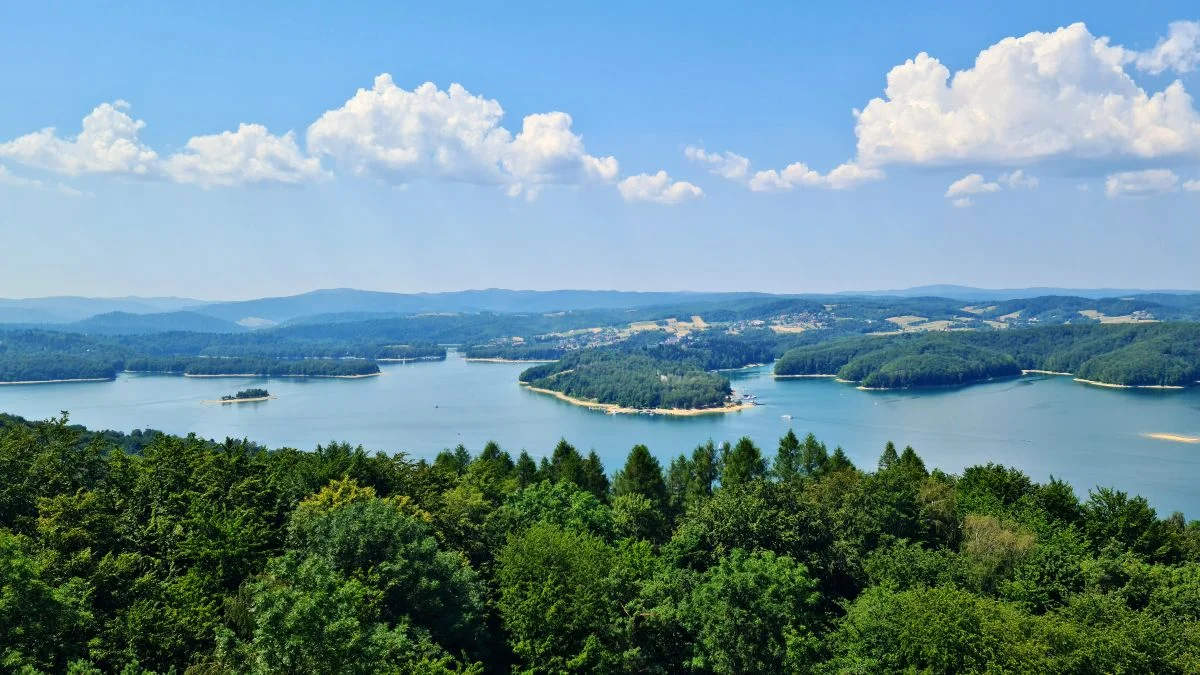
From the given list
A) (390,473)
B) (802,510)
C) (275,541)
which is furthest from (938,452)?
(275,541)

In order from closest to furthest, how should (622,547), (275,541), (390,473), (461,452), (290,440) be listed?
1. (275,541)
2. (622,547)
3. (390,473)
4. (461,452)
5. (290,440)

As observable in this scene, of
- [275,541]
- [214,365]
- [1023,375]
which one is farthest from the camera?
[214,365]

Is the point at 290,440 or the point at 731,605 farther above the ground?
the point at 731,605

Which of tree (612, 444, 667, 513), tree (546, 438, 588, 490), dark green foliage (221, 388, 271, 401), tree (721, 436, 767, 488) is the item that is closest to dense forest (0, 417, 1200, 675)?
tree (721, 436, 767, 488)

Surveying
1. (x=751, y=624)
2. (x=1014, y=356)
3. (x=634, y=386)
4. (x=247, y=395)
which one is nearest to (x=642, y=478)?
(x=751, y=624)

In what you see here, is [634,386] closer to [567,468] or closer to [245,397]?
[245,397]

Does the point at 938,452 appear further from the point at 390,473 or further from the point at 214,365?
the point at 214,365
